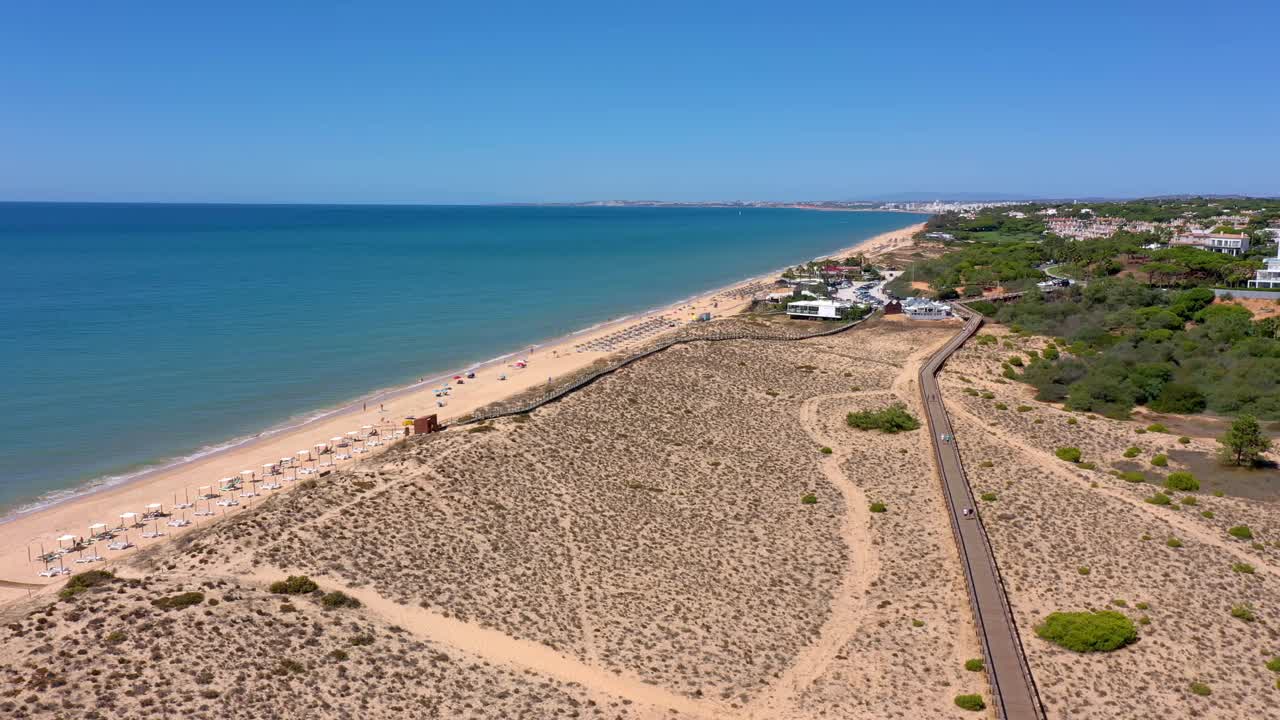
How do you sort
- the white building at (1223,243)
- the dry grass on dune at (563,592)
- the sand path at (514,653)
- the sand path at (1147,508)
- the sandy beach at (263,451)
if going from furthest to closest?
the white building at (1223,243)
the sand path at (1147,508)
the sandy beach at (263,451)
the sand path at (514,653)
the dry grass on dune at (563,592)

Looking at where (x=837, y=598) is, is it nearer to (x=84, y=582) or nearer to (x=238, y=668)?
(x=238, y=668)

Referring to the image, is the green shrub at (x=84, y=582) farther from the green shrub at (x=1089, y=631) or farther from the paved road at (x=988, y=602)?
the green shrub at (x=1089, y=631)

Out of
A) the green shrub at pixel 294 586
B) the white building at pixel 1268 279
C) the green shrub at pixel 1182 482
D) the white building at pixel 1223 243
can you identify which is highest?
the white building at pixel 1223 243

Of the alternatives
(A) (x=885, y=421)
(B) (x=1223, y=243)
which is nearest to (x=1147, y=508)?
(A) (x=885, y=421)

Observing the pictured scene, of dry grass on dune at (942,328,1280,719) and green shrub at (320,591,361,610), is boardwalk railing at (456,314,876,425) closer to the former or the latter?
green shrub at (320,591,361,610)

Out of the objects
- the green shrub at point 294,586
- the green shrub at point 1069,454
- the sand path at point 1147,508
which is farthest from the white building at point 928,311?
the green shrub at point 294,586

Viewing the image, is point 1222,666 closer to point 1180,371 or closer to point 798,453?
point 798,453

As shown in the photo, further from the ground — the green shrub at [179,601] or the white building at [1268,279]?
the white building at [1268,279]
